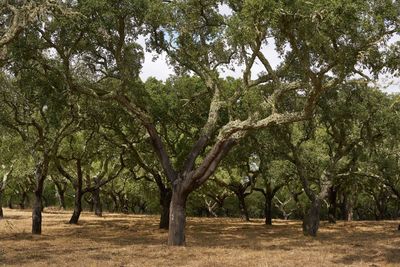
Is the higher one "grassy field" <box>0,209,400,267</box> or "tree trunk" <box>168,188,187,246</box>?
"tree trunk" <box>168,188,187,246</box>

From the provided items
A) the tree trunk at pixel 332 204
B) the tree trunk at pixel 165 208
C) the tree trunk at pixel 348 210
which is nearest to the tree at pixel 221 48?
the tree trunk at pixel 165 208

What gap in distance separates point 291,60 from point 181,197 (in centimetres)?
740

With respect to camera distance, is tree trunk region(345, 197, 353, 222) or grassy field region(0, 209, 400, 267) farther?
tree trunk region(345, 197, 353, 222)

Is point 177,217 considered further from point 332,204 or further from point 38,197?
point 332,204

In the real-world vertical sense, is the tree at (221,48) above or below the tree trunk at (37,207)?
above

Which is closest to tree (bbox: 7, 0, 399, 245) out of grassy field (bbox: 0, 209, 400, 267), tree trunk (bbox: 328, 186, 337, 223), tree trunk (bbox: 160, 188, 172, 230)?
grassy field (bbox: 0, 209, 400, 267)

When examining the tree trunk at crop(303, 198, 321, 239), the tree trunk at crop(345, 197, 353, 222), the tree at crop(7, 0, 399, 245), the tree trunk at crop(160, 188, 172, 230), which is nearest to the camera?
the tree at crop(7, 0, 399, 245)

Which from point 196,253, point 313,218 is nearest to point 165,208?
point 313,218

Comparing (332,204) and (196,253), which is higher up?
(332,204)

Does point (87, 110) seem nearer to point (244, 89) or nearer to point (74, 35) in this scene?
point (74, 35)

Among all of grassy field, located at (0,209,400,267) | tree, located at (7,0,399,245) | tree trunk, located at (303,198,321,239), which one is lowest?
grassy field, located at (0,209,400,267)

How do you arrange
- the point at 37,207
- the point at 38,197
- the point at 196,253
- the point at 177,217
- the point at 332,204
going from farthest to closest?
the point at 332,204, the point at 38,197, the point at 37,207, the point at 177,217, the point at 196,253

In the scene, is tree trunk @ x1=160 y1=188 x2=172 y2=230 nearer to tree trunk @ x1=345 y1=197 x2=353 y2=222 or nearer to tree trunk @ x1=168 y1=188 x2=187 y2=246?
tree trunk @ x1=168 y1=188 x2=187 y2=246

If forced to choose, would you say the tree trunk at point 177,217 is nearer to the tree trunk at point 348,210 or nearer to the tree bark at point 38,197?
the tree bark at point 38,197
